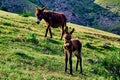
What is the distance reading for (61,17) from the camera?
36812mm

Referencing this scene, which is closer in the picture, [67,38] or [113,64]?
[67,38]

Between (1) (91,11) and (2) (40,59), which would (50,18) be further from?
(1) (91,11)

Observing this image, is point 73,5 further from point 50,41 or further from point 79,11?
point 50,41

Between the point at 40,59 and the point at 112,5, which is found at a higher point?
the point at 40,59

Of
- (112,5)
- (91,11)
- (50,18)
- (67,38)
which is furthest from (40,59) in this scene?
(112,5)

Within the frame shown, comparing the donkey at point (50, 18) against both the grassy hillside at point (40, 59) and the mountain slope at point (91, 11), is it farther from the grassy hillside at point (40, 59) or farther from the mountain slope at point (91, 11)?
the mountain slope at point (91, 11)

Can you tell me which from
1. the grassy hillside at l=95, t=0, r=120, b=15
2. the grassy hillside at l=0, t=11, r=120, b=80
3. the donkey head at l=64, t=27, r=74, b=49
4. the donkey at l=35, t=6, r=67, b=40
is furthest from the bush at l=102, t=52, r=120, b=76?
the grassy hillside at l=95, t=0, r=120, b=15

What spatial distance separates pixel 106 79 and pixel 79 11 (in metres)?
145

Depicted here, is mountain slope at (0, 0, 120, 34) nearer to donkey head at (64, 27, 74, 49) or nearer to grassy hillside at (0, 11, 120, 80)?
grassy hillside at (0, 11, 120, 80)

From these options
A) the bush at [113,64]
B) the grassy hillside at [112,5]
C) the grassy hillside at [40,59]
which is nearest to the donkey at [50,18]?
the grassy hillside at [40,59]

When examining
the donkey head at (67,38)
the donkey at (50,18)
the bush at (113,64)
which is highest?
the donkey head at (67,38)

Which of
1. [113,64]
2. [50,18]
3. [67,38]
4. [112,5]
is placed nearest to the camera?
[67,38]

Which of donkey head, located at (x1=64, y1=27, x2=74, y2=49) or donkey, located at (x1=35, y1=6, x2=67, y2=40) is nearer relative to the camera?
donkey head, located at (x1=64, y1=27, x2=74, y2=49)

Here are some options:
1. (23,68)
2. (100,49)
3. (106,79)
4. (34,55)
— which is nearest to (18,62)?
(23,68)
